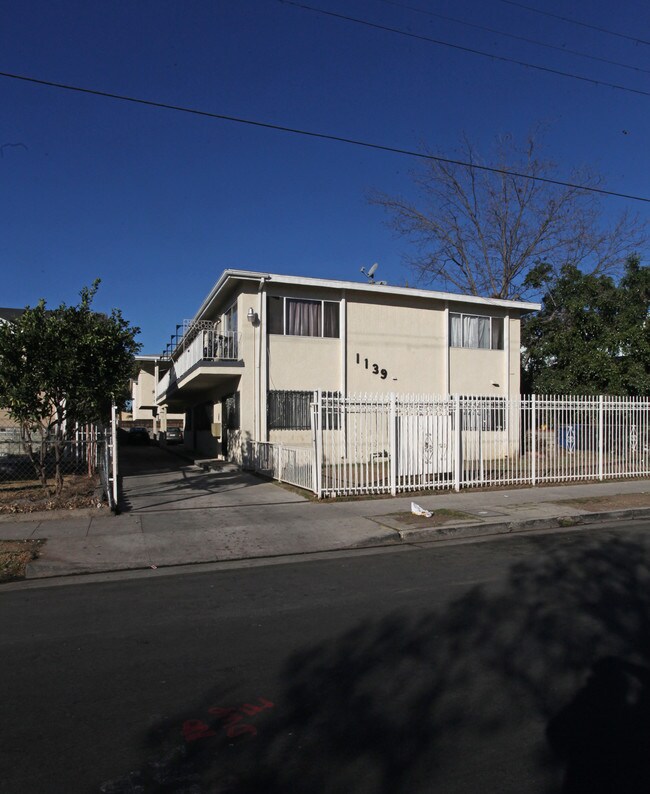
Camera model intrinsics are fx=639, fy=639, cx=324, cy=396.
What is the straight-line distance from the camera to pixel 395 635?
514cm

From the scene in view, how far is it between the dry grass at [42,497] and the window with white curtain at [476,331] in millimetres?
13441

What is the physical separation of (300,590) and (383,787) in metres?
3.77

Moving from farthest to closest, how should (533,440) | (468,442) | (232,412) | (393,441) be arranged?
(232,412) → (468,442) → (533,440) → (393,441)

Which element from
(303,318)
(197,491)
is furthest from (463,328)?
(197,491)

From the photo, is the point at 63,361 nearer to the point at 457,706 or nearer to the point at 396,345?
the point at 457,706

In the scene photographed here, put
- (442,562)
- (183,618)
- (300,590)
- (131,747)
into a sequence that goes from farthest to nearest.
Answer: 1. (442,562)
2. (300,590)
3. (183,618)
4. (131,747)

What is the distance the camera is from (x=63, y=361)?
1115cm

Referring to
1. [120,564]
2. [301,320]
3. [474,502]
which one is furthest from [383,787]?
[301,320]

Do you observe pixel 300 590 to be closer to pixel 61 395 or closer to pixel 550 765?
pixel 550 765

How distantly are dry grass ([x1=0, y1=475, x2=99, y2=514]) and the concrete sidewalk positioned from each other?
524mm

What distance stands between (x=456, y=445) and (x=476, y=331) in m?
10.2

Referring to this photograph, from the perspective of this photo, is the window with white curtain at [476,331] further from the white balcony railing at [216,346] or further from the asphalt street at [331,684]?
the asphalt street at [331,684]

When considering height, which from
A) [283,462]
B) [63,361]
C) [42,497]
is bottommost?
[42,497]

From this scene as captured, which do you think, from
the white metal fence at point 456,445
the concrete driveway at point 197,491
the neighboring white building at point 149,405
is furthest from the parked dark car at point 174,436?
the white metal fence at point 456,445
